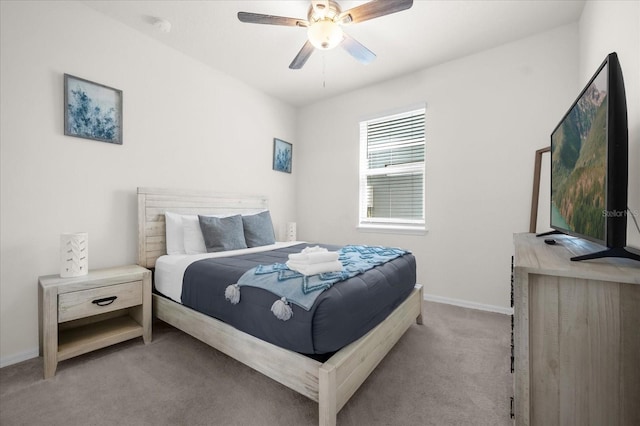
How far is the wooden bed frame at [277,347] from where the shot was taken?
1262mm

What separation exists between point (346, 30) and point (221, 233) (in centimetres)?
231

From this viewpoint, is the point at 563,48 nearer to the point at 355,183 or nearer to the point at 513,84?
the point at 513,84

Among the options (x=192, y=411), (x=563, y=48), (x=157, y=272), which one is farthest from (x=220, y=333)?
(x=563, y=48)

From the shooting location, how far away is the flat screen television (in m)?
0.91

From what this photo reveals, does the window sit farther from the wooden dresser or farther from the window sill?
the wooden dresser

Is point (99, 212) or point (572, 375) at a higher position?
point (99, 212)

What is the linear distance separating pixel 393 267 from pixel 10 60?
313 cm

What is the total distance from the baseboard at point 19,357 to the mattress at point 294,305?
87 centimetres

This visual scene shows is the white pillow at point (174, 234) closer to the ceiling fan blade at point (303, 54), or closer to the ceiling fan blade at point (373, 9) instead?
the ceiling fan blade at point (303, 54)

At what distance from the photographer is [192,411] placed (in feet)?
4.65

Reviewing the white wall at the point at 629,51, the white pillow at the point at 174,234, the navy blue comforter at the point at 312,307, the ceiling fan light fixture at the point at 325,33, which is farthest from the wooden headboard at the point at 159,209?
the white wall at the point at 629,51

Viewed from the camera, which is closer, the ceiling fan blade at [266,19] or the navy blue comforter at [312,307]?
the navy blue comforter at [312,307]

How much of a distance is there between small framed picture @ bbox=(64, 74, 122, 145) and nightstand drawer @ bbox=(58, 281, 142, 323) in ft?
4.23

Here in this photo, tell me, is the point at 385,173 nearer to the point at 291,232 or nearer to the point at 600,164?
the point at 291,232
